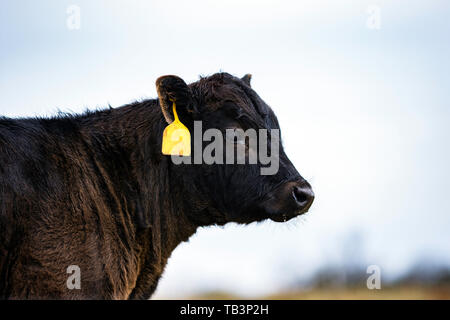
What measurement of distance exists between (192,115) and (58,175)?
1.90 m

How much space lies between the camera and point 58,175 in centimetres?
773

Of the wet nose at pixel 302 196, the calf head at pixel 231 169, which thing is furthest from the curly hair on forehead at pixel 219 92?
the wet nose at pixel 302 196

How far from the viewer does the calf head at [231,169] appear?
8.35 m

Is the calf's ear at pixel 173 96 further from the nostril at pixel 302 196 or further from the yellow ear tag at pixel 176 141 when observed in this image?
the nostril at pixel 302 196

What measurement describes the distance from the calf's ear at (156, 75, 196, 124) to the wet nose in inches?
65.3

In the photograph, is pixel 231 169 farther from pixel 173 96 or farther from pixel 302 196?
pixel 173 96

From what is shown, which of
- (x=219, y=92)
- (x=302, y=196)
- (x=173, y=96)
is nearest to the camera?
(x=302, y=196)

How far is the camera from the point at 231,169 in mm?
8453

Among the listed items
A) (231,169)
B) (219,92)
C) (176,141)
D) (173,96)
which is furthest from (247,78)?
(176,141)

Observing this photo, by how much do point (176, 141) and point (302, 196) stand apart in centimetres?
164

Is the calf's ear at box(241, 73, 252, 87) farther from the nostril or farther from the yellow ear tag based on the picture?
the nostril

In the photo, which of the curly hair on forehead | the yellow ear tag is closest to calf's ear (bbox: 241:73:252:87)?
the curly hair on forehead
